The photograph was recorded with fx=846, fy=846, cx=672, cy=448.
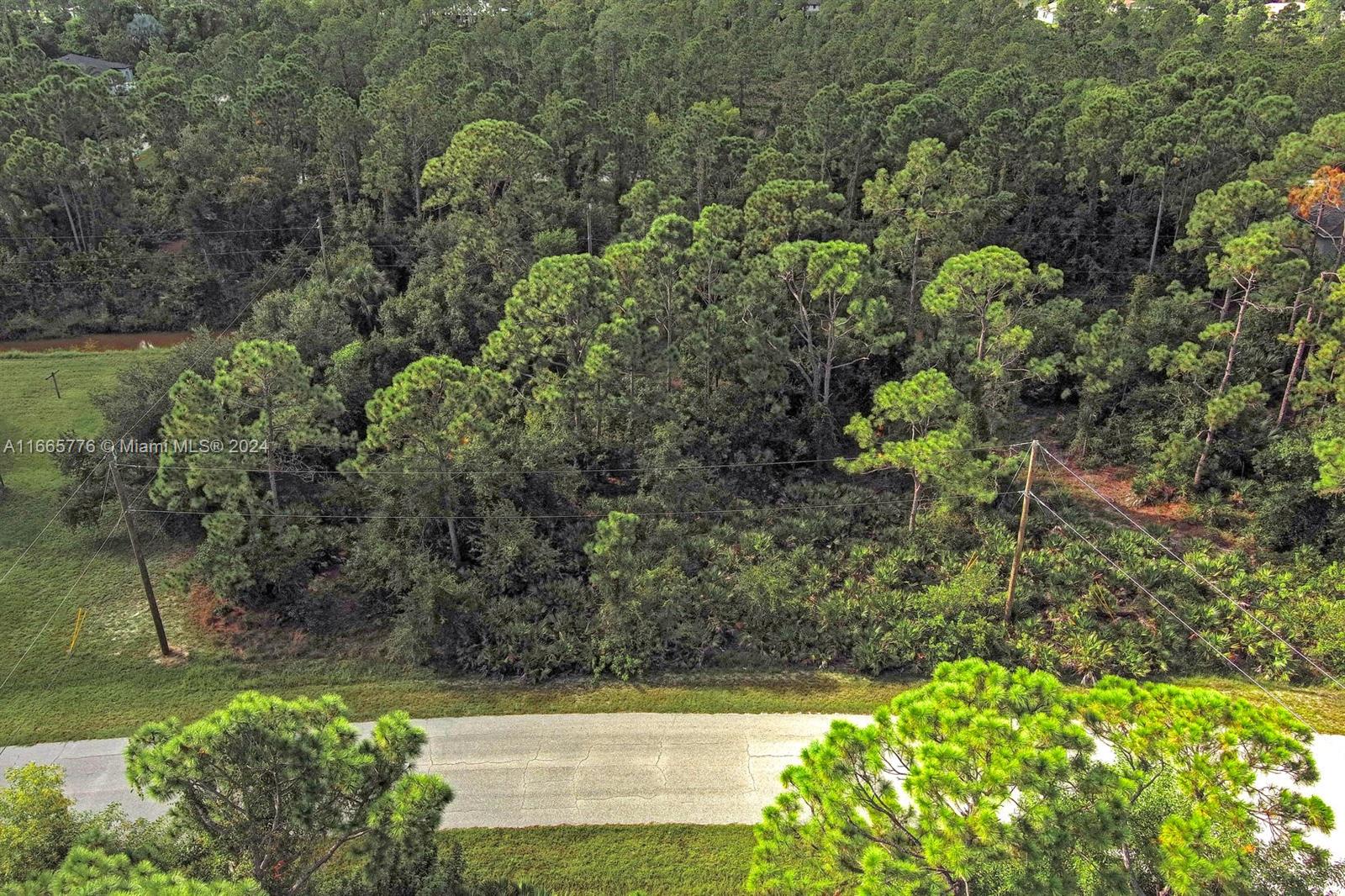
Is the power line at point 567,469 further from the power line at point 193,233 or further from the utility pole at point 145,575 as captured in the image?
the power line at point 193,233

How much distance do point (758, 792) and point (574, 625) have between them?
257 inches

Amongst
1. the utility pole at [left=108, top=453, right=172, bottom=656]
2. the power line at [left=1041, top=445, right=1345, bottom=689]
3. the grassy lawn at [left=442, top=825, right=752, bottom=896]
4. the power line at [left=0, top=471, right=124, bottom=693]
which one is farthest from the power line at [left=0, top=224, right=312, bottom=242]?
the power line at [left=1041, top=445, right=1345, bottom=689]

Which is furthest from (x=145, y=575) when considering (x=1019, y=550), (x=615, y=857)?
(x=1019, y=550)

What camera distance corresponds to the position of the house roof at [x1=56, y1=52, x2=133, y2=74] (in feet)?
228

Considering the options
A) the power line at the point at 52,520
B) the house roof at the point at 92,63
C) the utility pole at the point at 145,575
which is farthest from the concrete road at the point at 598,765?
the house roof at the point at 92,63

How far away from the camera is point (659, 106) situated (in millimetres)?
48188

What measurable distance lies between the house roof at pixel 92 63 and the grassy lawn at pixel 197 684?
208ft

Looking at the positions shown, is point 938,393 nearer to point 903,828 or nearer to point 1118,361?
point 1118,361

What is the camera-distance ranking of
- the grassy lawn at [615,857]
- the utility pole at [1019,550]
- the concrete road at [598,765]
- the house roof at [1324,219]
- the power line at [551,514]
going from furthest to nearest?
the house roof at [1324,219], the power line at [551,514], the utility pole at [1019,550], the concrete road at [598,765], the grassy lawn at [615,857]

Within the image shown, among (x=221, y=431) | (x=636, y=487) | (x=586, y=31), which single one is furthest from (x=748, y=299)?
(x=586, y=31)

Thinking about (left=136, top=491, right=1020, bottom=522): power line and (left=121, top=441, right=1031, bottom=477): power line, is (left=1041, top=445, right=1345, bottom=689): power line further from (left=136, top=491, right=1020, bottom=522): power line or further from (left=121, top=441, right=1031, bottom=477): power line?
(left=136, top=491, right=1020, bottom=522): power line

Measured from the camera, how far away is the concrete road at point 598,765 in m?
16.7

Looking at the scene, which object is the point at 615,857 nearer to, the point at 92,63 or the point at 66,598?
the point at 66,598

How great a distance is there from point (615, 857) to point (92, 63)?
277ft
